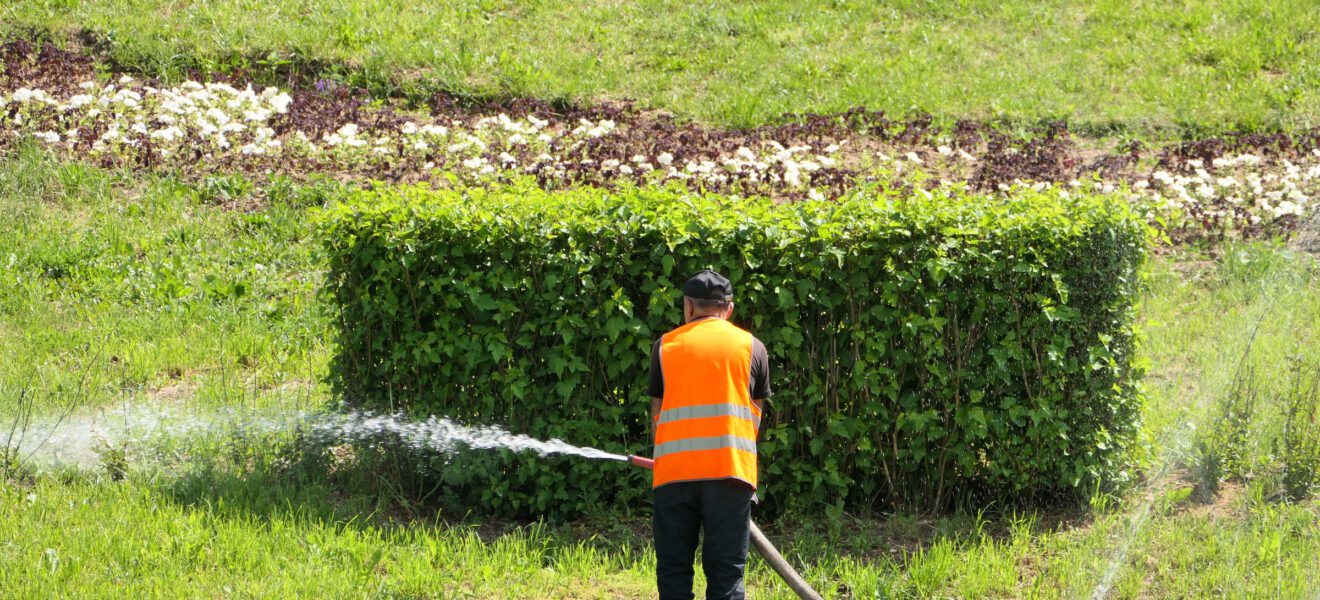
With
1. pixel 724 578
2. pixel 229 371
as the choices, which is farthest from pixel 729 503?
pixel 229 371

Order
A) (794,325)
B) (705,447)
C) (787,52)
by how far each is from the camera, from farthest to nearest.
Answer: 1. (787,52)
2. (794,325)
3. (705,447)

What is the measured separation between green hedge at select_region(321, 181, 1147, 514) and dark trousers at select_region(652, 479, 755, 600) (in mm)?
1277

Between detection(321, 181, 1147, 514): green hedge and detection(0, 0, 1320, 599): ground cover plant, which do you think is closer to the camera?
detection(0, 0, 1320, 599): ground cover plant

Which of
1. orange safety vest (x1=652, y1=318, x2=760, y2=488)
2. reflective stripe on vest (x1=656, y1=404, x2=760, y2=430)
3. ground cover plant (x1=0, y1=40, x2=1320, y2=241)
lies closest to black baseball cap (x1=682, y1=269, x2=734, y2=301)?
orange safety vest (x1=652, y1=318, x2=760, y2=488)

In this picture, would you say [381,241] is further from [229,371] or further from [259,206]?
[259,206]

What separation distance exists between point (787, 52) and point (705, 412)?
11395 mm

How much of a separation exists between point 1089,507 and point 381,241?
357cm

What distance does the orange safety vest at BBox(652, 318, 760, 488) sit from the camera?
14.7ft

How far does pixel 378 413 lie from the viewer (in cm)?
609

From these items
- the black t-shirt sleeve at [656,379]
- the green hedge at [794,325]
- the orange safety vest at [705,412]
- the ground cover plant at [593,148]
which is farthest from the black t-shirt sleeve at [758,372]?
the ground cover plant at [593,148]

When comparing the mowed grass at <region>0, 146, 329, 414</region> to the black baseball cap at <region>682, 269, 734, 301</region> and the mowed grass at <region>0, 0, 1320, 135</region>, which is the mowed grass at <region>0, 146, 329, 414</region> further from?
the mowed grass at <region>0, 0, 1320, 135</region>

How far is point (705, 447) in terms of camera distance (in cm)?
448

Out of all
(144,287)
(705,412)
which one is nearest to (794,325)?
(705,412)

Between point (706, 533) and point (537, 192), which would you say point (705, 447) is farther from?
point (537, 192)
